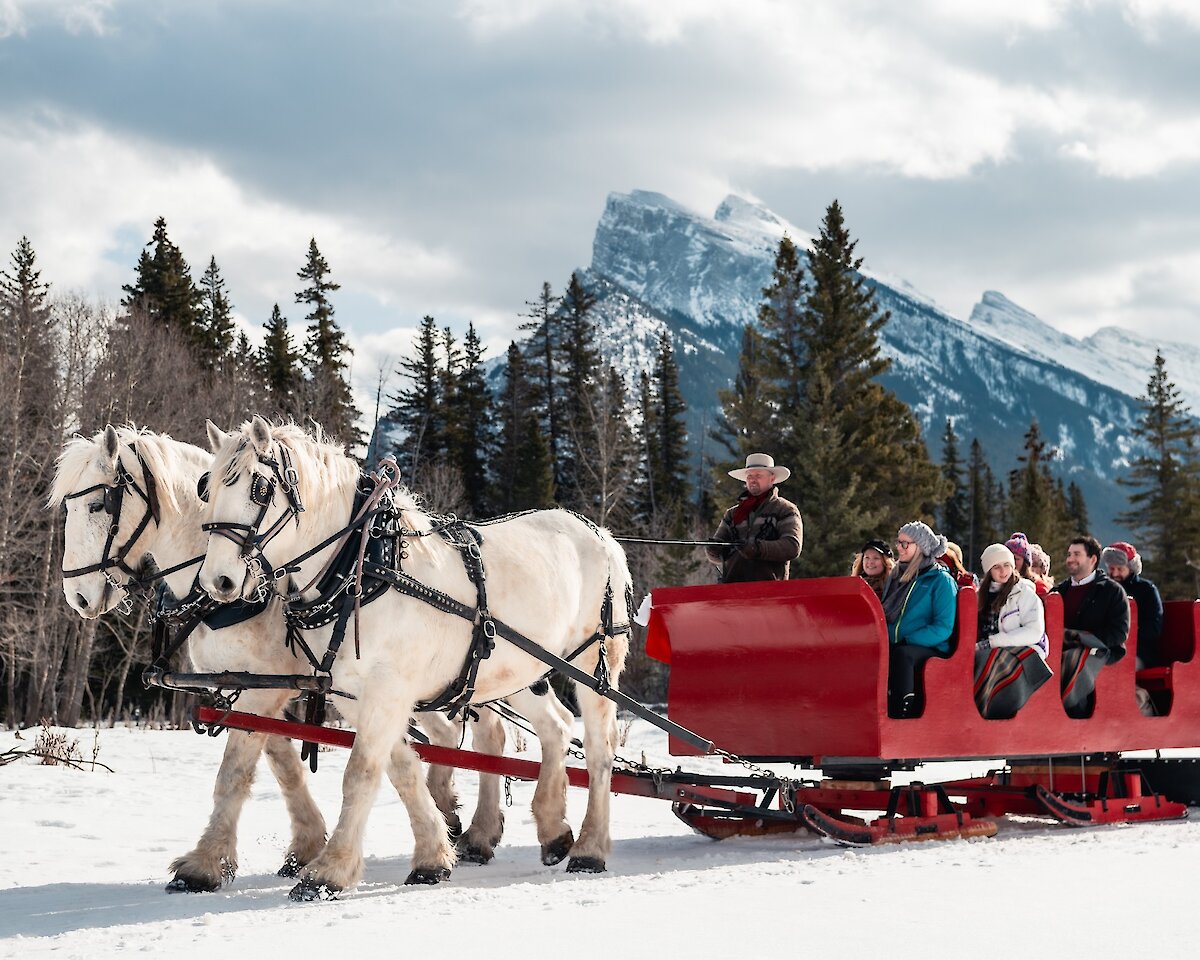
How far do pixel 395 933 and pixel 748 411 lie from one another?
30.1 m

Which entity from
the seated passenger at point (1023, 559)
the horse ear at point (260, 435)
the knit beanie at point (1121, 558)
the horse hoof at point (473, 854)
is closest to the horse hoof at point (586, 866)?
the horse hoof at point (473, 854)

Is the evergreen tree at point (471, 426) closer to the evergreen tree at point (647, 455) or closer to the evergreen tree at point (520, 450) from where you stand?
the evergreen tree at point (520, 450)

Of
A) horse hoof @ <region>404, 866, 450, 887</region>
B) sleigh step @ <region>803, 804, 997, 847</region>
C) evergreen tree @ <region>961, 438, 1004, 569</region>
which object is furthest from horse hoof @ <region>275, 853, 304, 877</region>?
evergreen tree @ <region>961, 438, 1004, 569</region>

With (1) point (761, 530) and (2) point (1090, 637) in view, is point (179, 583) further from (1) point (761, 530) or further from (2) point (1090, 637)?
(2) point (1090, 637)

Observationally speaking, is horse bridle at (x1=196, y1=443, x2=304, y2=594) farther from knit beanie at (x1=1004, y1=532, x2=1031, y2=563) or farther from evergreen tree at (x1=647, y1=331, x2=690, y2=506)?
evergreen tree at (x1=647, y1=331, x2=690, y2=506)

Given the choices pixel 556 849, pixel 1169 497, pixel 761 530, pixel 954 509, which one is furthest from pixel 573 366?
pixel 556 849

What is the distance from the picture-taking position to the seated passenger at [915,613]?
725cm

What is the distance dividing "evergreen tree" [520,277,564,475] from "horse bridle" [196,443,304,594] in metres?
44.8

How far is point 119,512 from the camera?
6367 mm

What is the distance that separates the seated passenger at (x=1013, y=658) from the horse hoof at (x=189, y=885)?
459 centimetres

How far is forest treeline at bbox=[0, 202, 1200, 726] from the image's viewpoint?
23906 mm

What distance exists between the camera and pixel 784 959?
13.4 ft

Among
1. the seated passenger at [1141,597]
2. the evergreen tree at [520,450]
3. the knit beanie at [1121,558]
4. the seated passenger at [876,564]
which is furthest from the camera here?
the evergreen tree at [520,450]

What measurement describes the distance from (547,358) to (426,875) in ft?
152
